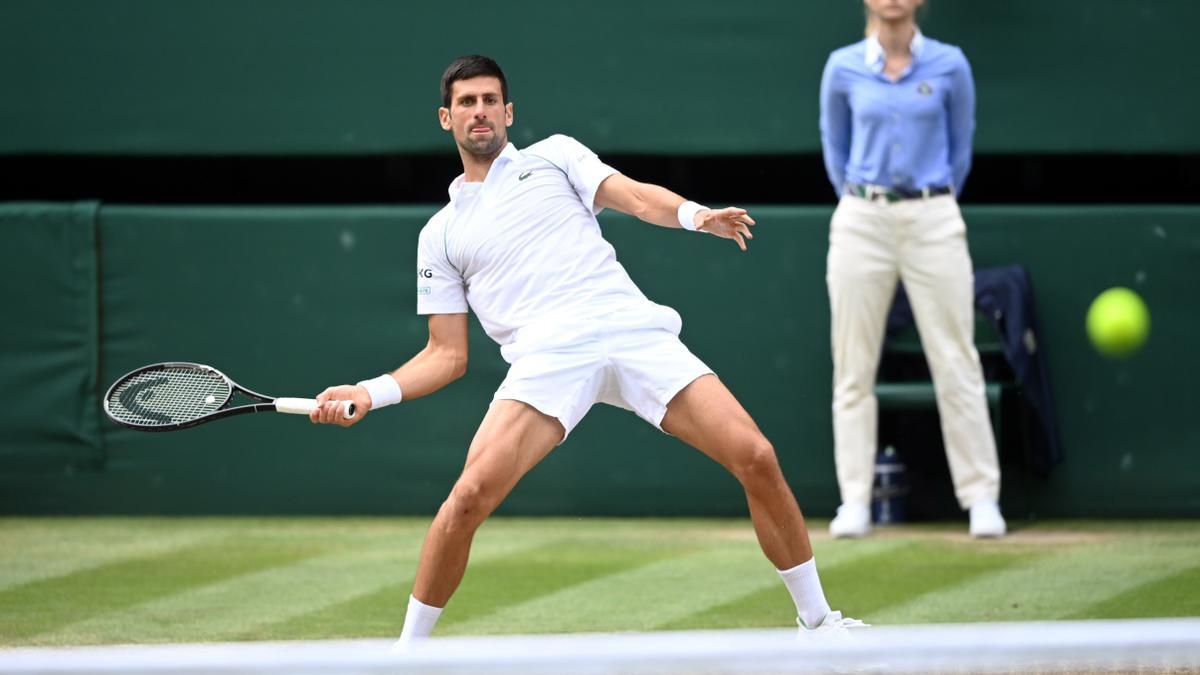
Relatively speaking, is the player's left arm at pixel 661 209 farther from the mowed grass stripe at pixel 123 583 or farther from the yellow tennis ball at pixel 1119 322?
the yellow tennis ball at pixel 1119 322

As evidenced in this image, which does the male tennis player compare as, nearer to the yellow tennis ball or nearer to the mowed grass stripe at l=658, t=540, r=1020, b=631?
the mowed grass stripe at l=658, t=540, r=1020, b=631

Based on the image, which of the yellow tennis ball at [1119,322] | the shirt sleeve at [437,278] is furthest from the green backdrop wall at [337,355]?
the shirt sleeve at [437,278]

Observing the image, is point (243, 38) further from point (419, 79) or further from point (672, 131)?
point (672, 131)

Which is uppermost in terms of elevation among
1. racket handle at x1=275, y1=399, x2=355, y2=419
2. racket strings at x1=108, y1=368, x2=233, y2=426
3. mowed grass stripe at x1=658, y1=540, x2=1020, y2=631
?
racket handle at x1=275, y1=399, x2=355, y2=419

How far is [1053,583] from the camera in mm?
5559

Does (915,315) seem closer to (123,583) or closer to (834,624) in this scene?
(834,624)

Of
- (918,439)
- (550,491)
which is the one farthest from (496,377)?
(918,439)

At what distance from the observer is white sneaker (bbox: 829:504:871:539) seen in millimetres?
6527

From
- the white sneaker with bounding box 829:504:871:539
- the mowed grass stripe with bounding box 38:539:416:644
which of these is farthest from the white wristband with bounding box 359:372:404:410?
the white sneaker with bounding box 829:504:871:539

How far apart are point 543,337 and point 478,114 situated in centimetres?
61

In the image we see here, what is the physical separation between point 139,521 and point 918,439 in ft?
10.7

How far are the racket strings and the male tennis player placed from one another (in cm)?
45

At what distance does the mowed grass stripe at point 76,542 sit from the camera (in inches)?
240

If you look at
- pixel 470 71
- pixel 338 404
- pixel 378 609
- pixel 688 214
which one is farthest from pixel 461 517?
pixel 378 609
